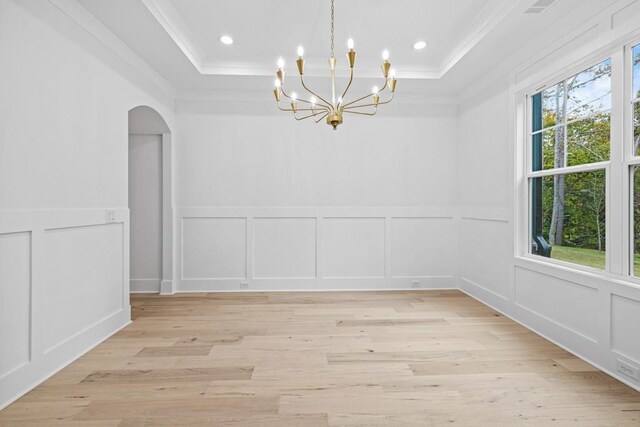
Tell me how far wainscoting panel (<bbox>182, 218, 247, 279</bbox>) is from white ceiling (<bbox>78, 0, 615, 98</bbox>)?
69.6 inches

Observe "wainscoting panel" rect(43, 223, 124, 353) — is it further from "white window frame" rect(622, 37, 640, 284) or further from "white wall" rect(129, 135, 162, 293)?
"white window frame" rect(622, 37, 640, 284)

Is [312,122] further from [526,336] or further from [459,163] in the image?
[526,336]

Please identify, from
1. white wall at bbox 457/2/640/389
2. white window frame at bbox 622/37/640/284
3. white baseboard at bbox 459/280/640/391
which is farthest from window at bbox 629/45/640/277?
white baseboard at bbox 459/280/640/391

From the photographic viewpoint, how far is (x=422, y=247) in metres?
4.68

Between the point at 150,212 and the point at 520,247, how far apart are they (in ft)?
14.4

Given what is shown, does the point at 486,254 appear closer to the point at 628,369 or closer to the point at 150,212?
the point at 628,369

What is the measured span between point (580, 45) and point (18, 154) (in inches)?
156

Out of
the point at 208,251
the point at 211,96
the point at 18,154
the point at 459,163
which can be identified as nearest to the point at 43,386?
the point at 18,154

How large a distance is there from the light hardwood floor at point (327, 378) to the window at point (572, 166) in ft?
2.95

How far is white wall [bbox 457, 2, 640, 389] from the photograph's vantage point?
230 centimetres

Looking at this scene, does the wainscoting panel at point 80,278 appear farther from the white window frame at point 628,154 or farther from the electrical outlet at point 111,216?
the white window frame at point 628,154

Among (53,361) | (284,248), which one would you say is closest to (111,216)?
(53,361)

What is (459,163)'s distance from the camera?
4.63 m

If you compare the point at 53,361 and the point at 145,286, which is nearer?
the point at 53,361
